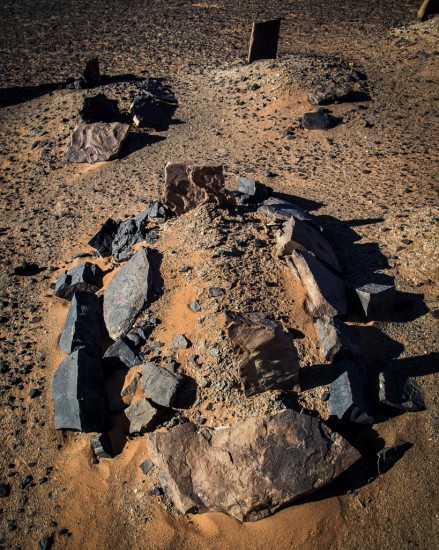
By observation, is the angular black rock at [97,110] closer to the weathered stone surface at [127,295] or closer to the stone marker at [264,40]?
the stone marker at [264,40]

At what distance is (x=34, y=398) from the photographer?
4711 millimetres

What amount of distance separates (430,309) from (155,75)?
8480 mm

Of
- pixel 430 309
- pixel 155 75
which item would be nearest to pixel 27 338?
pixel 430 309

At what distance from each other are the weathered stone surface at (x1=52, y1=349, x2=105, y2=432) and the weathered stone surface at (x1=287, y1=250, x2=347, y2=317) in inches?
88.1

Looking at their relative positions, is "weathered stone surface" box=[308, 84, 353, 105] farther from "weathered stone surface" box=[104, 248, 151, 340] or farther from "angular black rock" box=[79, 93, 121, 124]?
"weathered stone surface" box=[104, 248, 151, 340]

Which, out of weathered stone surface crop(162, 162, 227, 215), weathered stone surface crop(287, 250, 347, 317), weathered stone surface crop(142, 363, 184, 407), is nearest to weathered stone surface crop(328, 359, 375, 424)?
weathered stone surface crop(287, 250, 347, 317)

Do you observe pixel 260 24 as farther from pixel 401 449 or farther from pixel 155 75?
pixel 401 449

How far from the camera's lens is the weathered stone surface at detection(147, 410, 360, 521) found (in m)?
Result: 3.67

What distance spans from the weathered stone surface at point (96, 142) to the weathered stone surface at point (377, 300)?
5238 millimetres

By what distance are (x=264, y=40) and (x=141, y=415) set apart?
9.02 meters

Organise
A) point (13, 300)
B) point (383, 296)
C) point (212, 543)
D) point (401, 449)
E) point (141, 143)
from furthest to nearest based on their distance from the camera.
→ 1. point (141, 143)
2. point (13, 300)
3. point (383, 296)
4. point (401, 449)
5. point (212, 543)

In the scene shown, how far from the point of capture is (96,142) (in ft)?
28.0

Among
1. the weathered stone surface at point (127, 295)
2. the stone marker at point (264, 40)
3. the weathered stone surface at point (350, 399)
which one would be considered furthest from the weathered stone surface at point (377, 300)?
the stone marker at point (264, 40)

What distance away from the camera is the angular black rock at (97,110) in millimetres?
8828
